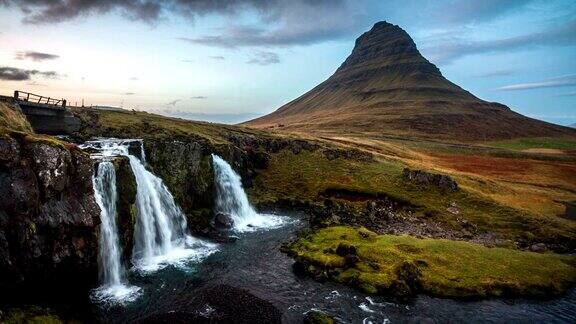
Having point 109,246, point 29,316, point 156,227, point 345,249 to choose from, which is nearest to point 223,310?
point 29,316

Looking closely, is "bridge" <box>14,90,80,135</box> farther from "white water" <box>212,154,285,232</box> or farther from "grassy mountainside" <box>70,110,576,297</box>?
"white water" <box>212,154,285,232</box>

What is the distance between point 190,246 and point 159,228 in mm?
4271

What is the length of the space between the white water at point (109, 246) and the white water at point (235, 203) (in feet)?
70.6

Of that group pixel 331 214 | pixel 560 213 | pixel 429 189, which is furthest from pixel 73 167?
pixel 560 213

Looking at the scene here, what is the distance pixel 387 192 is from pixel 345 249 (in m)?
31.1

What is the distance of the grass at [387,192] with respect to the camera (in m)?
59.8

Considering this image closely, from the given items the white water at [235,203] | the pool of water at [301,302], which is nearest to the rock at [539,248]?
the pool of water at [301,302]

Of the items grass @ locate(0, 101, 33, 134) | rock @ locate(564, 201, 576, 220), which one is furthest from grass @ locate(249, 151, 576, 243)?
grass @ locate(0, 101, 33, 134)

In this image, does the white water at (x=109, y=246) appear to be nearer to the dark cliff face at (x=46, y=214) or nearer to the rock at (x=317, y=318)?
the dark cliff face at (x=46, y=214)

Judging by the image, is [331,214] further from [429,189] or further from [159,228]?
[159,228]

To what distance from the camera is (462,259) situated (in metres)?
44.5

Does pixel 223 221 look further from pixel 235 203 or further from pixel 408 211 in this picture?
pixel 408 211

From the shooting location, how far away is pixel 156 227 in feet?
154

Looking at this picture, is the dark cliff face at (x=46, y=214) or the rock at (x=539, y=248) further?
the rock at (x=539, y=248)
